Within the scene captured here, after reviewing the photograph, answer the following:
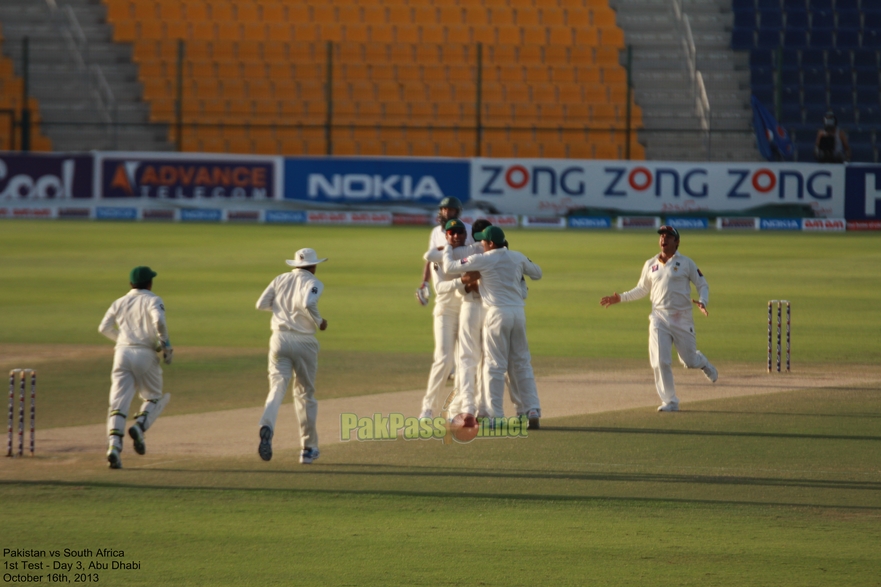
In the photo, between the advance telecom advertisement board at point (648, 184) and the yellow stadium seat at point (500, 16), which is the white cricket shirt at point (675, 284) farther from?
the yellow stadium seat at point (500, 16)

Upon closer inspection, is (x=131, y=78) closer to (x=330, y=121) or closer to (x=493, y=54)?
(x=330, y=121)

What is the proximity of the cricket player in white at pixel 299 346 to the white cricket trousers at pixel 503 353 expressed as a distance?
181 cm

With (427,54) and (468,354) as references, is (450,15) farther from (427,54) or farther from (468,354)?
(468,354)

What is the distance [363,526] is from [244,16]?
39479mm

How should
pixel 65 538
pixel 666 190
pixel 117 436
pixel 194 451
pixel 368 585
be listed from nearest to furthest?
pixel 368 585, pixel 65 538, pixel 117 436, pixel 194 451, pixel 666 190

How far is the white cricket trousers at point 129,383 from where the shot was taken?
975cm

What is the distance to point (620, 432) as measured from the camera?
444 inches

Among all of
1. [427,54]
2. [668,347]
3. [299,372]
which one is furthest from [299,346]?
[427,54]

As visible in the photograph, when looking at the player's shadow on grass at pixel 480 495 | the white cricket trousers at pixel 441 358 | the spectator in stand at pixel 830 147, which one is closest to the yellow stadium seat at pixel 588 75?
the spectator in stand at pixel 830 147

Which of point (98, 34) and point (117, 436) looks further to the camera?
point (98, 34)

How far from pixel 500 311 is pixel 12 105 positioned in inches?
1304

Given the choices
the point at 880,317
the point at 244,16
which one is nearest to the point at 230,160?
the point at 244,16

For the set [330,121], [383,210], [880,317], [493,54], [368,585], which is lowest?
[368,585]

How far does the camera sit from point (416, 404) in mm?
12438
